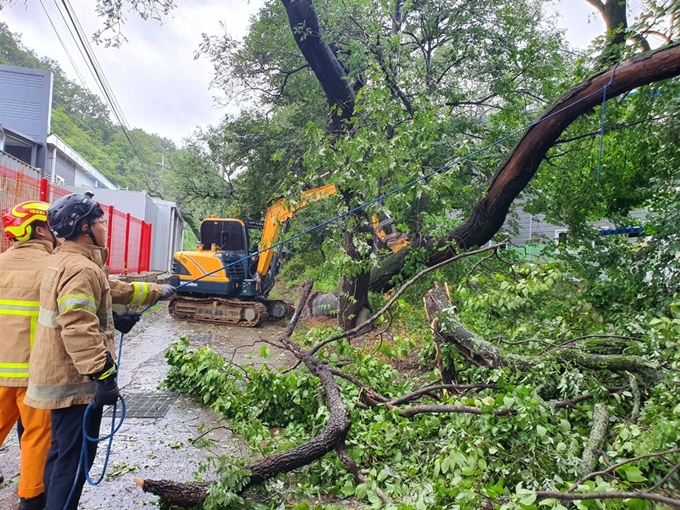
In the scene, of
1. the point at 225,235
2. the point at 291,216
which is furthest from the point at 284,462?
the point at 225,235

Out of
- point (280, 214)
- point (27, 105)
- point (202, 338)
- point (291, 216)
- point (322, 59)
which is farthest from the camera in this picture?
point (27, 105)

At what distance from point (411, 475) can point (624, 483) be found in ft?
3.73

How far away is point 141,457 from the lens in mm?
3416

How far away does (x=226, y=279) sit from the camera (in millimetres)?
10102

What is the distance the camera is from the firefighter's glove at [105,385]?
2320mm

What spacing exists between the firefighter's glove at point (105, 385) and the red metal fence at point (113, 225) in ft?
9.58

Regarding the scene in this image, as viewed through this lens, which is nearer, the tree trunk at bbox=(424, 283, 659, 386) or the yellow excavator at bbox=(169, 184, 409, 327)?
the tree trunk at bbox=(424, 283, 659, 386)

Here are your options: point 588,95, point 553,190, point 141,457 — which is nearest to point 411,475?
point 141,457

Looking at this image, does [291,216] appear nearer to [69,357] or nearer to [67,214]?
[67,214]

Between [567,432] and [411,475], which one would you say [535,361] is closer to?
[567,432]

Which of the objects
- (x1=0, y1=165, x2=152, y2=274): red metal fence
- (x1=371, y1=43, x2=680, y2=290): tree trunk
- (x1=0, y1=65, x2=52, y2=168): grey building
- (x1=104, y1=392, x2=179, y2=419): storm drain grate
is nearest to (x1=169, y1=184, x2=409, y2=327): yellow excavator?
(x1=0, y1=165, x2=152, y2=274): red metal fence

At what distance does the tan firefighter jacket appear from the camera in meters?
2.30

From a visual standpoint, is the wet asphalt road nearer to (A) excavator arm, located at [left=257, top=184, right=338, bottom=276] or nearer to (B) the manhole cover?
(A) excavator arm, located at [left=257, top=184, right=338, bottom=276]

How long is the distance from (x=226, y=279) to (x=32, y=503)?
770cm
